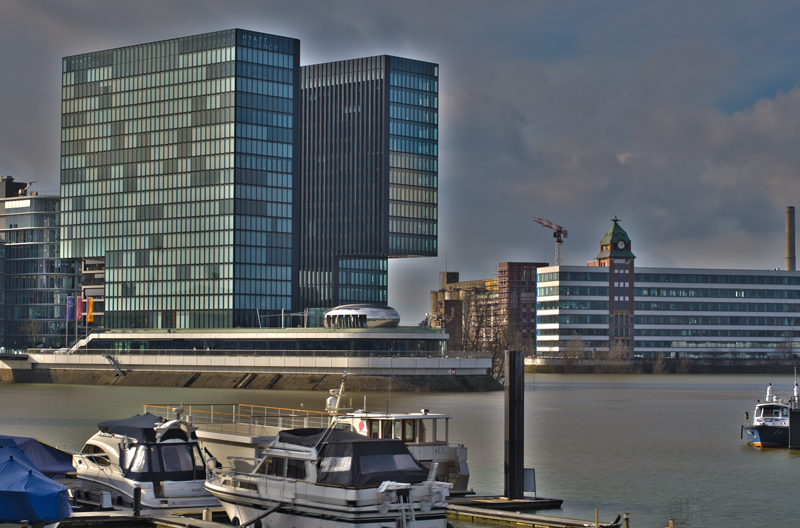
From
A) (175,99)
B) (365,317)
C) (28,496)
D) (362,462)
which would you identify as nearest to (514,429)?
(362,462)

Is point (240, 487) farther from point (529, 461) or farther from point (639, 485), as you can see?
point (529, 461)

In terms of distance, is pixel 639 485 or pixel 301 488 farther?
pixel 639 485

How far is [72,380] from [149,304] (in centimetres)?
3251

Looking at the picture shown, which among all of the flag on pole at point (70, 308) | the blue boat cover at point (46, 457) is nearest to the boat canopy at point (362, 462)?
the blue boat cover at point (46, 457)

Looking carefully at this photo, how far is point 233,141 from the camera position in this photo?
595ft

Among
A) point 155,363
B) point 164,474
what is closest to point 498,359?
point 155,363

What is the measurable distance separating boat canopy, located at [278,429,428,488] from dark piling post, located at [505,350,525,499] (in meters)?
11.0

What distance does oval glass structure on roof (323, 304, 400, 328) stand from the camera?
151 metres

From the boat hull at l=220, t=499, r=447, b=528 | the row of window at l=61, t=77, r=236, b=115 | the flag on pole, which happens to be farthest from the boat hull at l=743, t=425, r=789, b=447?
the flag on pole

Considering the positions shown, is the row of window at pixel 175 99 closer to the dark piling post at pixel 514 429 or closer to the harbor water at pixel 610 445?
the harbor water at pixel 610 445

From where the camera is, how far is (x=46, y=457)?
36.7m

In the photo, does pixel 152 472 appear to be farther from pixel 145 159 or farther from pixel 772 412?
pixel 145 159

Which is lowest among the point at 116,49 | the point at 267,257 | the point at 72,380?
the point at 72,380

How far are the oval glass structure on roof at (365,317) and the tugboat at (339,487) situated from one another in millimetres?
117078
